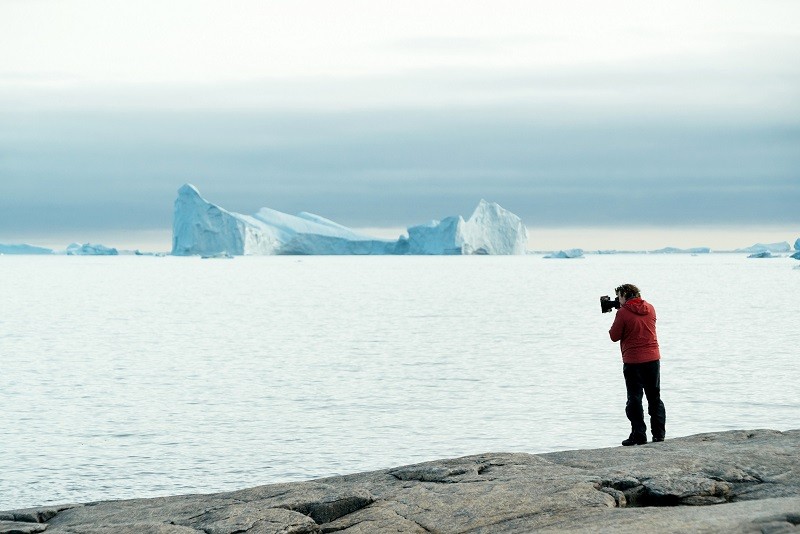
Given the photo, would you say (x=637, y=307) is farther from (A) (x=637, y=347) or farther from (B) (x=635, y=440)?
(B) (x=635, y=440)

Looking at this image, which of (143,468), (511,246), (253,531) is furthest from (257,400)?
(511,246)

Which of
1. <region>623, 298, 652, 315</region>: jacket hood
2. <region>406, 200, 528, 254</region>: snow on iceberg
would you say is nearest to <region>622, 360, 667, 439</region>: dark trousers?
<region>623, 298, 652, 315</region>: jacket hood

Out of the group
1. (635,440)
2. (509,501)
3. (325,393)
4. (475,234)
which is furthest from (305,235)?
(509,501)

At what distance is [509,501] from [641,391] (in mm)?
3359

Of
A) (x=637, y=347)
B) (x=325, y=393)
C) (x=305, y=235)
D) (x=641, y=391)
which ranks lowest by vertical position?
(x=325, y=393)

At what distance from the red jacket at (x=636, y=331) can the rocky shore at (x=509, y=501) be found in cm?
116

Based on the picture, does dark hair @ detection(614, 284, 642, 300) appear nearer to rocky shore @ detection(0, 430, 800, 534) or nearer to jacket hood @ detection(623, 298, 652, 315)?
jacket hood @ detection(623, 298, 652, 315)

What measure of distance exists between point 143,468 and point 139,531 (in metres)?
5.18

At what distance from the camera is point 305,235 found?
5399 inches

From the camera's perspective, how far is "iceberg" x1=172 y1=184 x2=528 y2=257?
369ft

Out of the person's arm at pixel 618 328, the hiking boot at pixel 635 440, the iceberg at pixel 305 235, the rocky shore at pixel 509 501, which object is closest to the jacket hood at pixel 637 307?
the person's arm at pixel 618 328

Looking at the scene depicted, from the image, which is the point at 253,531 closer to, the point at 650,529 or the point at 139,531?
the point at 139,531

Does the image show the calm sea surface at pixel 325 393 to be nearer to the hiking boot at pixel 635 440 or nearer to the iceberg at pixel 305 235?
the hiking boot at pixel 635 440

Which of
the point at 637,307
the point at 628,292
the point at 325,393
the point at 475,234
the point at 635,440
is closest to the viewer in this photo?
the point at 637,307
